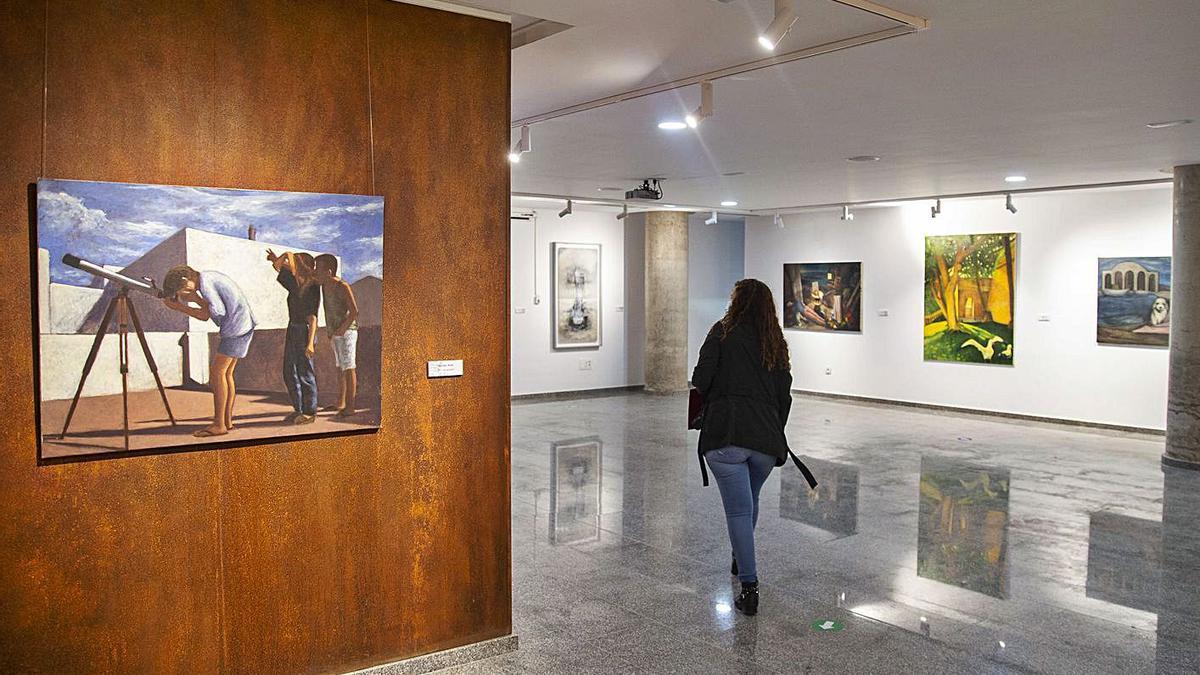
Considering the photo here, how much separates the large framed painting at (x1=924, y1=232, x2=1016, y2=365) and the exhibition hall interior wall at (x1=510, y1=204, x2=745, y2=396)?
4218 millimetres

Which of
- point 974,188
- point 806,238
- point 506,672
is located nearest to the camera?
point 506,672

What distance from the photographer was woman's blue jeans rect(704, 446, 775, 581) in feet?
16.4

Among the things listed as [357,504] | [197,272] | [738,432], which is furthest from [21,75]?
[738,432]

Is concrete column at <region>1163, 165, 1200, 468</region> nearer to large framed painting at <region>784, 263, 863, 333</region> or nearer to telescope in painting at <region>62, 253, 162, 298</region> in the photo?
large framed painting at <region>784, 263, 863, 333</region>

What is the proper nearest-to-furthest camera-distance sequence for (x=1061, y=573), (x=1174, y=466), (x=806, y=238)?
(x=1061, y=573) < (x=1174, y=466) < (x=806, y=238)

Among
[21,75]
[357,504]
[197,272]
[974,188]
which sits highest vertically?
[974,188]

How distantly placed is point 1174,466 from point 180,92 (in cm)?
972

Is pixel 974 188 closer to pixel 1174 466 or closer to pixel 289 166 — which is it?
pixel 1174 466

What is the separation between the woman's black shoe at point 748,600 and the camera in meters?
5.12

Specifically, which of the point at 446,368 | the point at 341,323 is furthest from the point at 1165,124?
the point at 341,323

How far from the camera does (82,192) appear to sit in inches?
135

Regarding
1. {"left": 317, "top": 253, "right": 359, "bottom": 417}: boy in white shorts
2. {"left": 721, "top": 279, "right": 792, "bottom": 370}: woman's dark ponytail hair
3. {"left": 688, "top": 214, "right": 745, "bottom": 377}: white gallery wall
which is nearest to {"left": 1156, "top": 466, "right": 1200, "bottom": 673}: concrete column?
{"left": 721, "top": 279, "right": 792, "bottom": 370}: woman's dark ponytail hair

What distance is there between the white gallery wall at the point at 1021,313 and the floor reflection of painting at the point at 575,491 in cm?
599

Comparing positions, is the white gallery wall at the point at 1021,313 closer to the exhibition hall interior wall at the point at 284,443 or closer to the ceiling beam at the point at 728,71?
the ceiling beam at the point at 728,71
